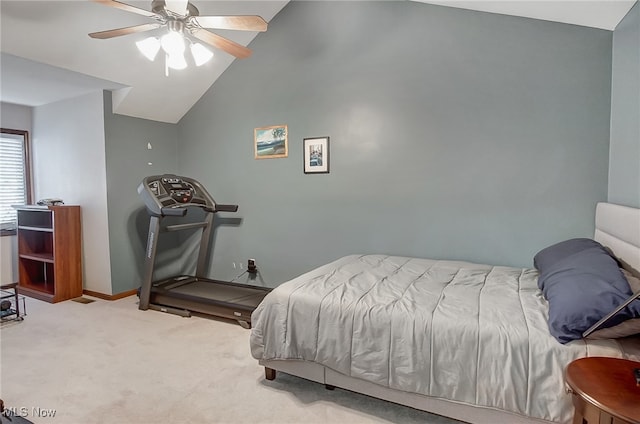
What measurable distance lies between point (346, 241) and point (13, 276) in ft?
14.8

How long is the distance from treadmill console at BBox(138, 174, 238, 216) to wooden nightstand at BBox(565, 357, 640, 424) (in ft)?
10.7

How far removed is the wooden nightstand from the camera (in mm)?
1132

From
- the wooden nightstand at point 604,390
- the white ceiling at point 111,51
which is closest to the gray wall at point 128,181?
the white ceiling at point 111,51

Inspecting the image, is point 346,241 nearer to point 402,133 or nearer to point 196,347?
point 402,133

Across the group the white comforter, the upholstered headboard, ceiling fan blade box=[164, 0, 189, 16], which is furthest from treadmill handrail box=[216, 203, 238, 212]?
the upholstered headboard

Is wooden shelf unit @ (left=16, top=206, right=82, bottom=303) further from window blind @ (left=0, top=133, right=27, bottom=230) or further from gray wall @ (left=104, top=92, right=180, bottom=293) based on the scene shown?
gray wall @ (left=104, top=92, right=180, bottom=293)

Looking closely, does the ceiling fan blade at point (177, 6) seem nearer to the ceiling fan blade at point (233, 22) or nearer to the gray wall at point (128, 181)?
the ceiling fan blade at point (233, 22)

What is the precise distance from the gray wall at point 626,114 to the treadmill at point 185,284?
10.2 ft

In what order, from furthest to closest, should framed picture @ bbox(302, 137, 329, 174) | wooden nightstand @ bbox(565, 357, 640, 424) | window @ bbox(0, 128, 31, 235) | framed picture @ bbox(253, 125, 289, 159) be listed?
1. window @ bbox(0, 128, 31, 235)
2. framed picture @ bbox(253, 125, 289, 159)
3. framed picture @ bbox(302, 137, 329, 174)
4. wooden nightstand @ bbox(565, 357, 640, 424)

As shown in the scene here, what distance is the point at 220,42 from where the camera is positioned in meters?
2.78

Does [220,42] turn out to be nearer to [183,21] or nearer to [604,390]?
[183,21]

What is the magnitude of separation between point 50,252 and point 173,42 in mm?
3726

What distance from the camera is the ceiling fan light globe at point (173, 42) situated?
254cm

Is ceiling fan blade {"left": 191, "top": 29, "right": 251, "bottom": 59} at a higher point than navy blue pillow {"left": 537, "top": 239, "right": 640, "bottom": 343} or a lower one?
higher
